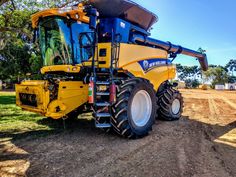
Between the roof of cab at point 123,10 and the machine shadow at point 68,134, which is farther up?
the roof of cab at point 123,10

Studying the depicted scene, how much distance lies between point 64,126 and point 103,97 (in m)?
2.09

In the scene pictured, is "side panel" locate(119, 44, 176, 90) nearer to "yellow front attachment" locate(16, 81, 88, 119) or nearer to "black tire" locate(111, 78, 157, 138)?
"black tire" locate(111, 78, 157, 138)

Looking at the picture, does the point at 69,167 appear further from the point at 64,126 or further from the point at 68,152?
the point at 64,126

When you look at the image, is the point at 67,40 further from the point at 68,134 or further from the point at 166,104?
the point at 166,104

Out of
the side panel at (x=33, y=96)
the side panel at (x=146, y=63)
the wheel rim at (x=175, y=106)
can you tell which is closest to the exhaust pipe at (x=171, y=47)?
the side panel at (x=146, y=63)

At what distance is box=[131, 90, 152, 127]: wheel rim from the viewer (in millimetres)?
6410

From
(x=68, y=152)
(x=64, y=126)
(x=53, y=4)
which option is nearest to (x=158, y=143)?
(x=68, y=152)

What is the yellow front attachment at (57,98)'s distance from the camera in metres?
5.62

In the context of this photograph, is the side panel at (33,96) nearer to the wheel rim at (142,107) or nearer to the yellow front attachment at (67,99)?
the yellow front attachment at (67,99)

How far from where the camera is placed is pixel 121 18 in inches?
266

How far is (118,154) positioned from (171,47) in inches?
222

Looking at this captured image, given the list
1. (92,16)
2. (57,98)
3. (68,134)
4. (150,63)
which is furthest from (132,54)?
(68,134)

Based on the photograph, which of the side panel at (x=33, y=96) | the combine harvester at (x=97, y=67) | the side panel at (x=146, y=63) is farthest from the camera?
the side panel at (x=146, y=63)

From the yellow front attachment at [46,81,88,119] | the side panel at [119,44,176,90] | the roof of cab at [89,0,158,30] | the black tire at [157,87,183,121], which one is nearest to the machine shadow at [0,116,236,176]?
the black tire at [157,87,183,121]
